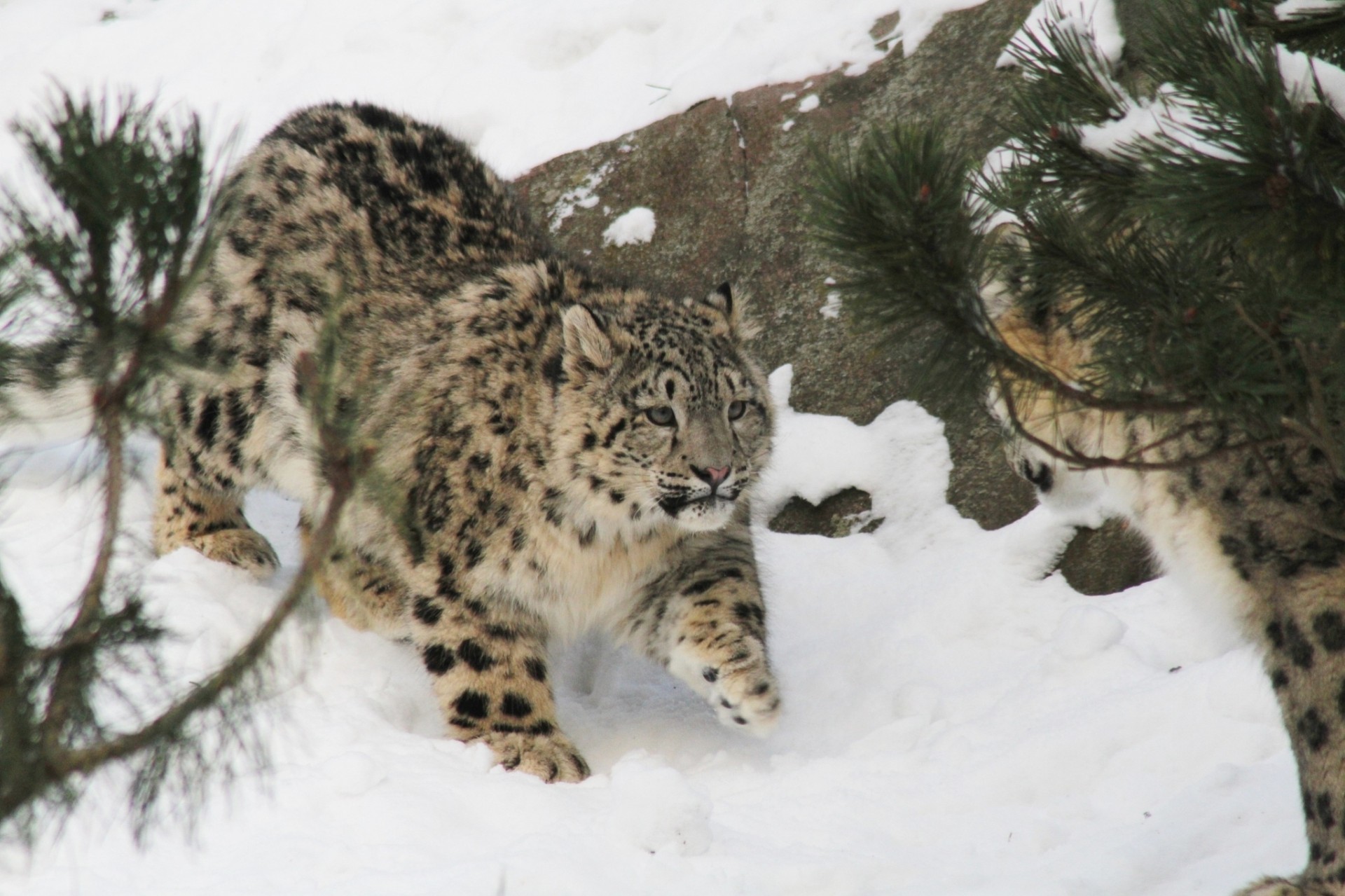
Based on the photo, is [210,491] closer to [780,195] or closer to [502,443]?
[502,443]

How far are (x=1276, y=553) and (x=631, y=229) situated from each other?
191 inches

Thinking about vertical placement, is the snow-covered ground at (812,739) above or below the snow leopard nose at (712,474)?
below

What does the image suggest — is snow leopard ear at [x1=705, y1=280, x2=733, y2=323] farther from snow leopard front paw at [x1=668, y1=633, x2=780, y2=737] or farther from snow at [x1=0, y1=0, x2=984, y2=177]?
snow at [x1=0, y1=0, x2=984, y2=177]

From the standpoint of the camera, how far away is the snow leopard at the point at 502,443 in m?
→ 5.11

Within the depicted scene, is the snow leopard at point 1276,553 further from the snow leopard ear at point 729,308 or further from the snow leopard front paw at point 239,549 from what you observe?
the snow leopard front paw at point 239,549

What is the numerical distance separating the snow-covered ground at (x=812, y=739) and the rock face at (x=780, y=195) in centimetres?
15

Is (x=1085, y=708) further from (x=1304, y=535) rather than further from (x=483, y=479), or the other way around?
(x=483, y=479)

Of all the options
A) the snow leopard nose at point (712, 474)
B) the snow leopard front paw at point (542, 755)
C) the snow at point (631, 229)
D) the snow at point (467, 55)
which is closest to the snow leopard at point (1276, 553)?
Result: the snow leopard nose at point (712, 474)

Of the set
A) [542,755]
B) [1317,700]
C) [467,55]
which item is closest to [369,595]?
[542,755]

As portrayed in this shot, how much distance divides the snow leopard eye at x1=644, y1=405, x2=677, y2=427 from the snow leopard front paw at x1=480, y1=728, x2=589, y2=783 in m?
1.14

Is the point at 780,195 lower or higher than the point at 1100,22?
higher

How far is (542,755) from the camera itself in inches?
195

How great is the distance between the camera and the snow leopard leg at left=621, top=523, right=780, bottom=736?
5168mm

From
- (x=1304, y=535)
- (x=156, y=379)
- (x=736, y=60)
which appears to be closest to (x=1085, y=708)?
(x=1304, y=535)
